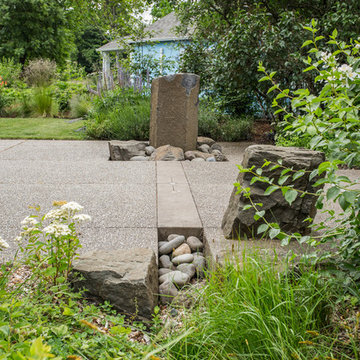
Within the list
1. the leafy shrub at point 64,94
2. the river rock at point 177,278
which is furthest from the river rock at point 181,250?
the leafy shrub at point 64,94

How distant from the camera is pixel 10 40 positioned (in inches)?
1016

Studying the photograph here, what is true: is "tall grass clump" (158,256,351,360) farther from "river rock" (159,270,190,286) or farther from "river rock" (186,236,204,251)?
"river rock" (186,236,204,251)

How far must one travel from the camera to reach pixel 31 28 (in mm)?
25562

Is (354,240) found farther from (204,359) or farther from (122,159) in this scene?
(122,159)

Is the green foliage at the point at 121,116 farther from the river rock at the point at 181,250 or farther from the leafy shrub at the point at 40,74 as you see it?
the leafy shrub at the point at 40,74

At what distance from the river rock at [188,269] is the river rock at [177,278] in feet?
0.22

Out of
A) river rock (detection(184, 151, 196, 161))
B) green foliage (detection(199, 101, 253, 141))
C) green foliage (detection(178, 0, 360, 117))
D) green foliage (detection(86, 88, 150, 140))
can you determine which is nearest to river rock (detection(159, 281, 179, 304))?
river rock (detection(184, 151, 196, 161))

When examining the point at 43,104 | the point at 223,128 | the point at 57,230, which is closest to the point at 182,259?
the point at 57,230

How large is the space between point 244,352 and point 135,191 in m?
2.75

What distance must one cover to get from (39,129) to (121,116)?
2420mm

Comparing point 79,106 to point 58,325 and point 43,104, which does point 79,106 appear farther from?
point 58,325

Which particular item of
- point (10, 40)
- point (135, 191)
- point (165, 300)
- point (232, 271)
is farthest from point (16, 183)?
point (10, 40)

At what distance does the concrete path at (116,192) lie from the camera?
3.07 meters

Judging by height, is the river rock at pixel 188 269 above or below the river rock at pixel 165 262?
above
